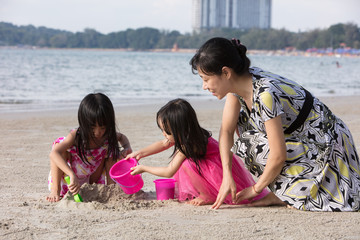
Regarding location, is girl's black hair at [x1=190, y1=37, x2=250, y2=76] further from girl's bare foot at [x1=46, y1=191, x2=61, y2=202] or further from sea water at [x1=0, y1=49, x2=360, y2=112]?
sea water at [x1=0, y1=49, x2=360, y2=112]

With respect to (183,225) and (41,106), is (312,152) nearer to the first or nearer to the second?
(183,225)

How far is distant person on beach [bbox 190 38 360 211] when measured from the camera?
265 centimetres

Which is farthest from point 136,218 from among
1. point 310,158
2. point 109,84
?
point 109,84

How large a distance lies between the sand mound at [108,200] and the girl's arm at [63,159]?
3.3 inches

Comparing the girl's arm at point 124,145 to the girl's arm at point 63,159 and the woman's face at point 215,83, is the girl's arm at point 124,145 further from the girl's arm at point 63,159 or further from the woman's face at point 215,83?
the woman's face at point 215,83

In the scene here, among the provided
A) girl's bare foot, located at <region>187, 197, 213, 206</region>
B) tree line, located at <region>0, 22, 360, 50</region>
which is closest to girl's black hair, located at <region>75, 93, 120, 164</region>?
girl's bare foot, located at <region>187, 197, 213, 206</region>

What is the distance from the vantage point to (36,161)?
445 cm

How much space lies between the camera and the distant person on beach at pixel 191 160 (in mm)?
2910

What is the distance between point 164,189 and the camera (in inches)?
127

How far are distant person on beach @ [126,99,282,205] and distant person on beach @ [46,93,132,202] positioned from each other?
0.69 feet

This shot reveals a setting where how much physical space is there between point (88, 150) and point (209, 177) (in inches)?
33.7

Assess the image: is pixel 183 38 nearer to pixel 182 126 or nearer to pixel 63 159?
pixel 63 159

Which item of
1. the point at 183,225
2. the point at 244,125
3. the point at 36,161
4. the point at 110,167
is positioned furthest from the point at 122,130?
the point at 183,225

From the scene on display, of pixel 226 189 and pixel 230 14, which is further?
pixel 230 14
